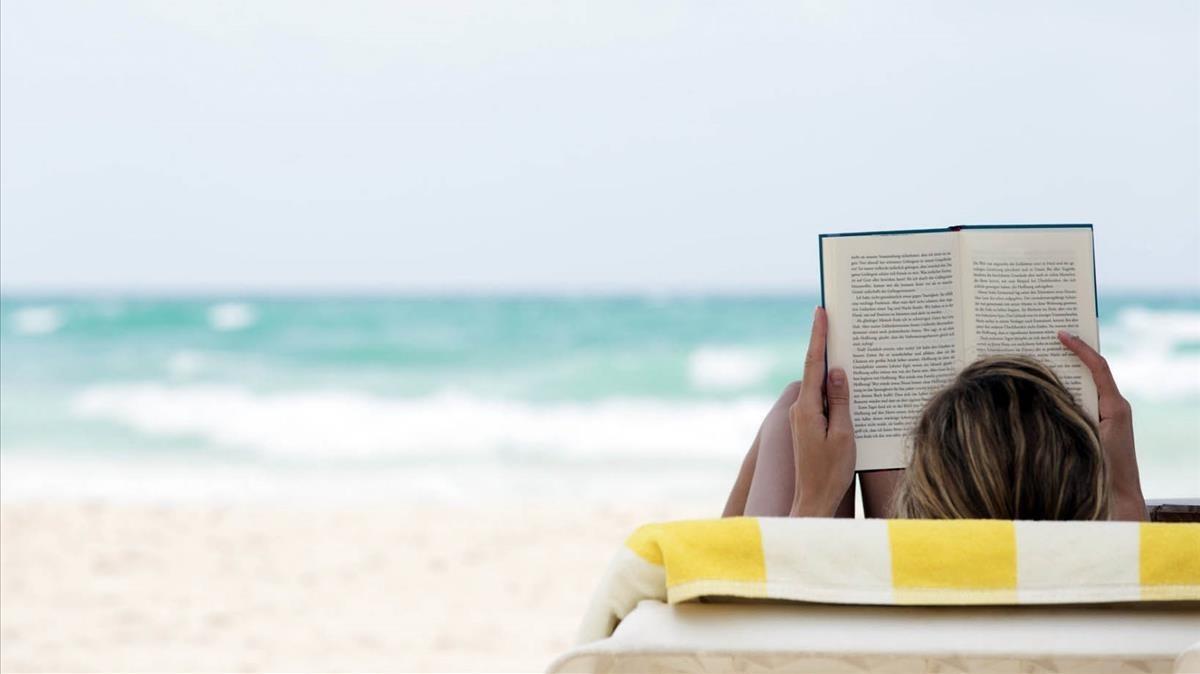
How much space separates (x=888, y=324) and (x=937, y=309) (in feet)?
0.22

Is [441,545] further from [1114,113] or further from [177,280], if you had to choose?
[177,280]

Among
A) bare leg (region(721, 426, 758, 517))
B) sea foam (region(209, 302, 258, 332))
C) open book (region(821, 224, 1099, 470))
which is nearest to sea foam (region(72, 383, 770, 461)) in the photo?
sea foam (region(209, 302, 258, 332))

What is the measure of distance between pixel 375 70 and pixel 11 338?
455 centimetres

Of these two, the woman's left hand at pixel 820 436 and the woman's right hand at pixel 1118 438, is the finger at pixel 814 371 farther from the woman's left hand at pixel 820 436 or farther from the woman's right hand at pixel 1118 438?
the woman's right hand at pixel 1118 438

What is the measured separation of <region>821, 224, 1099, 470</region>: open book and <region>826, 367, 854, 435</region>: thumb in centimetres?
1

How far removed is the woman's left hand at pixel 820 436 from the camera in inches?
68.5

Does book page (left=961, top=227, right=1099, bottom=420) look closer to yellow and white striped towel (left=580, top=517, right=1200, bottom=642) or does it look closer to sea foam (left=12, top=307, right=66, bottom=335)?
yellow and white striped towel (left=580, top=517, right=1200, bottom=642)

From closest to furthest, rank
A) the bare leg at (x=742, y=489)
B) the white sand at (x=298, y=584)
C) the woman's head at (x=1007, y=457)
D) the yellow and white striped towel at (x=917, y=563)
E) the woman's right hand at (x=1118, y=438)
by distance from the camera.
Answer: the yellow and white striped towel at (x=917, y=563), the woman's head at (x=1007, y=457), the woman's right hand at (x=1118, y=438), the bare leg at (x=742, y=489), the white sand at (x=298, y=584)

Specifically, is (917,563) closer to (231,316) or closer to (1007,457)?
(1007,457)

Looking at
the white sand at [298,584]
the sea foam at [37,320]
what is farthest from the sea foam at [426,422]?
the white sand at [298,584]

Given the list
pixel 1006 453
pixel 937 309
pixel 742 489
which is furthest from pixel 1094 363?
pixel 742 489

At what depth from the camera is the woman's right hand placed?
171cm

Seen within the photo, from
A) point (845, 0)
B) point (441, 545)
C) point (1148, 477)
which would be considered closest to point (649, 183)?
point (845, 0)

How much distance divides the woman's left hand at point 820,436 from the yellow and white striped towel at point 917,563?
62cm
